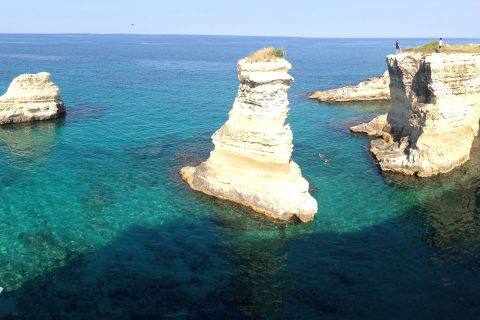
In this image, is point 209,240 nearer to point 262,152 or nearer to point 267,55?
point 262,152

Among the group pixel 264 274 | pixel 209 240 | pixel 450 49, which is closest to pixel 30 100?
pixel 209 240

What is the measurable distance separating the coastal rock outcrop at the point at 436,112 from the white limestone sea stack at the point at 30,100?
41549 millimetres

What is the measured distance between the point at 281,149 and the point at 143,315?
16.0m

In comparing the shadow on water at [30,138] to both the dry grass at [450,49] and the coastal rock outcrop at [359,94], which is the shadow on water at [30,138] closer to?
the dry grass at [450,49]

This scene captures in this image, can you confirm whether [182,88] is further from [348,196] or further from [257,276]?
[257,276]

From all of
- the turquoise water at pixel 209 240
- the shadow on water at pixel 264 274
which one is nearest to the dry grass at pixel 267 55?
the turquoise water at pixel 209 240

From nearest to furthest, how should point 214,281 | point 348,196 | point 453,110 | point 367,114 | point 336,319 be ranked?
point 336,319 < point 214,281 < point 348,196 < point 453,110 < point 367,114

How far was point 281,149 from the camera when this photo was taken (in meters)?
32.2

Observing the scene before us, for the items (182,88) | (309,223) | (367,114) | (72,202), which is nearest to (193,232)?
(309,223)

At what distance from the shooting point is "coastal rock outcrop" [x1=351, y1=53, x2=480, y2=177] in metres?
37.6

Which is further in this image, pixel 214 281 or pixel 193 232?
pixel 193 232

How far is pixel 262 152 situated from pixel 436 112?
1683cm

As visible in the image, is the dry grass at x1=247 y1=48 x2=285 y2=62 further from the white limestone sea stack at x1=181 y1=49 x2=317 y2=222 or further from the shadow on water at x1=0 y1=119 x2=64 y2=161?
the shadow on water at x1=0 y1=119 x2=64 y2=161

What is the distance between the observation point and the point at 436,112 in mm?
37750
